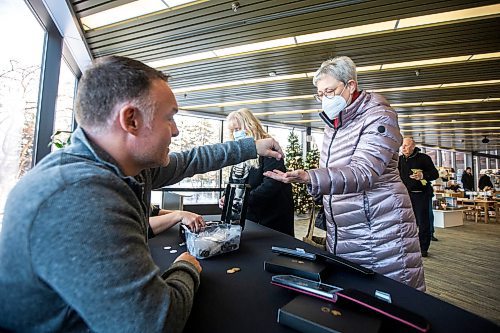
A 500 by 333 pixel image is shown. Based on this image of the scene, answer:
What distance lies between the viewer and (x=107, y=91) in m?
0.63

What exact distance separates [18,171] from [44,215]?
10.2ft

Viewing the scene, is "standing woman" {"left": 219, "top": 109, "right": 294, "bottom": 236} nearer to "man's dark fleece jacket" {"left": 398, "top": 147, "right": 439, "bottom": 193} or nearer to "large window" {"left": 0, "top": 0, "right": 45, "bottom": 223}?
"large window" {"left": 0, "top": 0, "right": 45, "bottom": 223}

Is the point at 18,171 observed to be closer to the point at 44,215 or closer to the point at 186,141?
the point at 44,215

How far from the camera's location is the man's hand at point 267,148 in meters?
1.38

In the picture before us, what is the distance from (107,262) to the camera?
463 mm

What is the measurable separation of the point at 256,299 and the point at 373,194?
80 cm

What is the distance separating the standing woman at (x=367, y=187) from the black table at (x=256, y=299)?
1.36ft

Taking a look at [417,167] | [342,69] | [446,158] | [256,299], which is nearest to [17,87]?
[342,69]

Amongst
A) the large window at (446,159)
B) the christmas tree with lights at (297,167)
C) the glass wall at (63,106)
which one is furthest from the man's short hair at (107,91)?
the large window at (446,159)

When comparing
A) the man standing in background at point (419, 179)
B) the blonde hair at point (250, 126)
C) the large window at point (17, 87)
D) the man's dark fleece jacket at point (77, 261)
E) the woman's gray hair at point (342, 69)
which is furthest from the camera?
the man standing in background at point (419, 179)

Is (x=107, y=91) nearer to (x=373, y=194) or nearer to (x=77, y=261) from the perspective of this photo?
(x=77, y=261)

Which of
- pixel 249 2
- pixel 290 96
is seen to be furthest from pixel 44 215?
pixel 290 96

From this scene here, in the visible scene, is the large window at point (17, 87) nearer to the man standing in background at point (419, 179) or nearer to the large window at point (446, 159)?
the man standing in background at point (419, 179)

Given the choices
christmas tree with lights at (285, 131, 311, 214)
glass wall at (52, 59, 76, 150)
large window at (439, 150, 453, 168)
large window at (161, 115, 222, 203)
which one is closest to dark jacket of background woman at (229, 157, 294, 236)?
glass wall at (52, 59, 76, 150)
